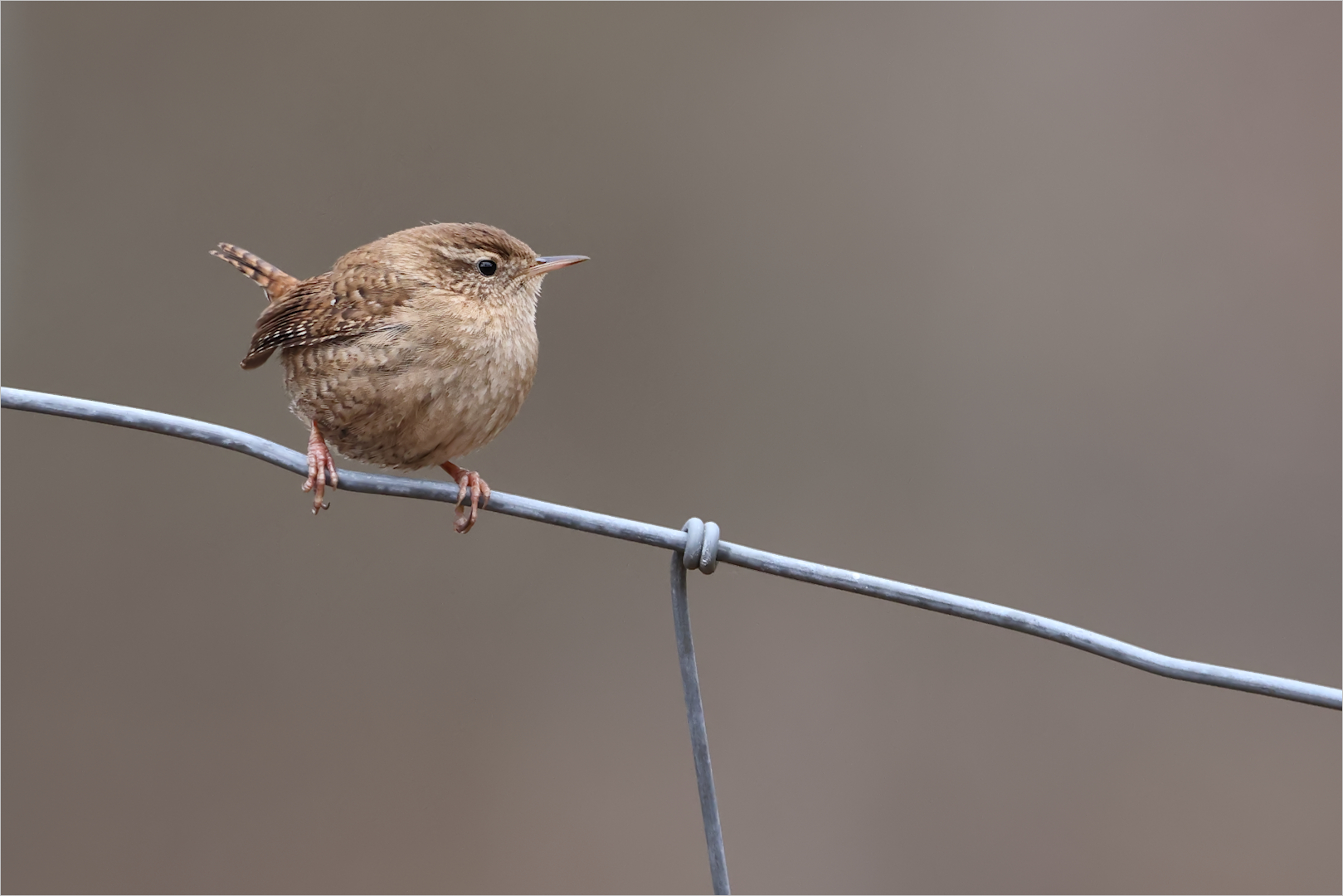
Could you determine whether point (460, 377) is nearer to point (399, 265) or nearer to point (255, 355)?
point (399, 265)

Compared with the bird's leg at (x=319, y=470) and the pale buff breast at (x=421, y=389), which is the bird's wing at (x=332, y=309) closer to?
the pale buff breast at (x=421, y=389)

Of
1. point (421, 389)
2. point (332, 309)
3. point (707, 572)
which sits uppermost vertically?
point (332, 309)

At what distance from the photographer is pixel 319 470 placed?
1.60 meters

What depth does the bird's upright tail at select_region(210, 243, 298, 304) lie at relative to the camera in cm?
244

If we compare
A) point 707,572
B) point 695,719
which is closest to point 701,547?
point 707,572

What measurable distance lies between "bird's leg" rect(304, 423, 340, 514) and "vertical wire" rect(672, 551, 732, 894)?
0.46 meters

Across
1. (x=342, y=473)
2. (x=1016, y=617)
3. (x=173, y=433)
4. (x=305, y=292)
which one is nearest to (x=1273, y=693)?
(x=1016, y=617)

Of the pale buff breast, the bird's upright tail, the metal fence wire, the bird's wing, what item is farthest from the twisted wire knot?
the bird's upright tail

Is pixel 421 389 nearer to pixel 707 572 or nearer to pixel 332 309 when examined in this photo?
pixel 332 309

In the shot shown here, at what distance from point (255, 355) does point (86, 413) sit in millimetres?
→ 808

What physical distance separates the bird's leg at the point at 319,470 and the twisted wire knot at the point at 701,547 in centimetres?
47

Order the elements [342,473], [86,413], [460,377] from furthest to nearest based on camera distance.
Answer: [460,377] < [342,473] < [86,413]

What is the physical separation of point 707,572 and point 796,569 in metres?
0.10

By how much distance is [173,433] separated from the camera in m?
1.31
